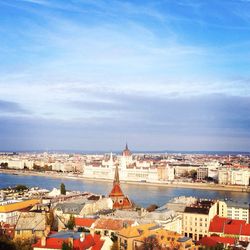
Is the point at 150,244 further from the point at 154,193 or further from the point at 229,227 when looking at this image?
the point at 154,193

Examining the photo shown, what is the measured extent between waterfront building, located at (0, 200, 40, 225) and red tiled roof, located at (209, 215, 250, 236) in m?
4.55

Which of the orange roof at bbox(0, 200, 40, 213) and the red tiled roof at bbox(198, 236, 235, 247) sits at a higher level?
the orange roof at bbox(0, 200, 40, 213)

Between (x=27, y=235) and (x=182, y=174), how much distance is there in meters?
29.0

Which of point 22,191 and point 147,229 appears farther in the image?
point 22,191

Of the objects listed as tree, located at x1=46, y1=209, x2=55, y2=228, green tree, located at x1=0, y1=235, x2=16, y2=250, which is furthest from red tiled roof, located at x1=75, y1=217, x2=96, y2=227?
green tree, located at x1=0, y1=235, x2=16, y2=250

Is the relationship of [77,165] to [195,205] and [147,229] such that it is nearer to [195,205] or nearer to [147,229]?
[195,205]

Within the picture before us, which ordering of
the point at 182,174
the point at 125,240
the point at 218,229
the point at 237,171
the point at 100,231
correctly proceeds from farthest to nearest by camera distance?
1. the point at 182,174
2. the point at 237,171
3. the point at 218,229
4. the point at 100,231
5. the point at 125,240

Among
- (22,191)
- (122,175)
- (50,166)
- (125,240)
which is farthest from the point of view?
(50,166)

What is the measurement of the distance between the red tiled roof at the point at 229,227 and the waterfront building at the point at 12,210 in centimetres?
455

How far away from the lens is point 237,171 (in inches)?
1149

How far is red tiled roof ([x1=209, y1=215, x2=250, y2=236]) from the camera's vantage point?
32.9ft

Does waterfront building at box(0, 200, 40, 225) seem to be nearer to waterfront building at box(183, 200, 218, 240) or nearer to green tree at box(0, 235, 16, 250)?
green tree at box(0, 235, 16, 250)

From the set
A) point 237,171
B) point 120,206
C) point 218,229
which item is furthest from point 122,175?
point 218,229

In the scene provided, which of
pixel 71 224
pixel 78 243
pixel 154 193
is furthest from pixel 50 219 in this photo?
pixel 154 193
